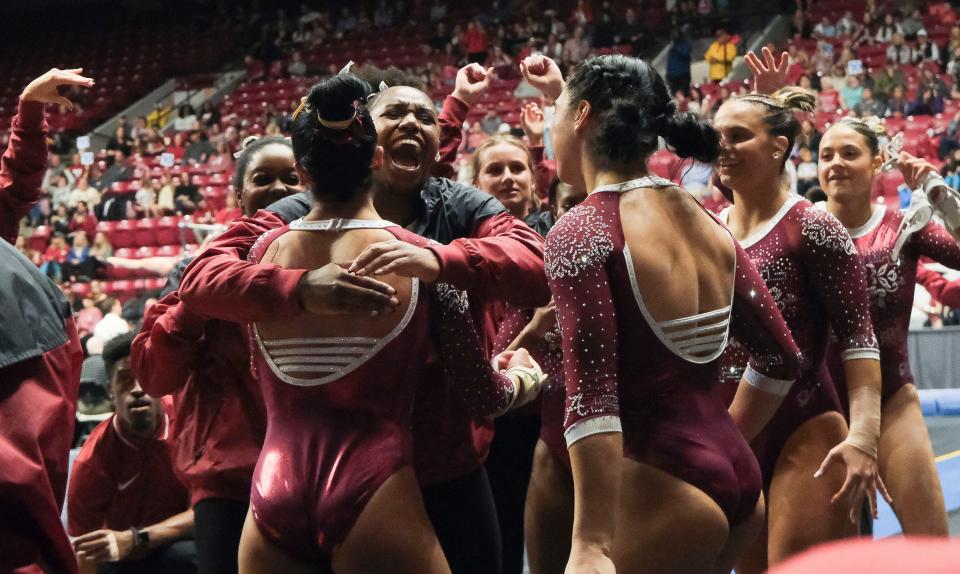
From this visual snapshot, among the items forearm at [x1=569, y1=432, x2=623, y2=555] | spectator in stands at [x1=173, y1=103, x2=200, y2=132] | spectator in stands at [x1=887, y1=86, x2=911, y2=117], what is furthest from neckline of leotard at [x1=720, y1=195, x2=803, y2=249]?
spectator in stands at [x1=173, y1=103, x2=200, y2=132]

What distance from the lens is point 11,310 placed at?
207 cm

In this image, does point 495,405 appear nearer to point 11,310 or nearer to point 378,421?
point 378,421

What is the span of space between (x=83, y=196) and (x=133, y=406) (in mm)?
13471

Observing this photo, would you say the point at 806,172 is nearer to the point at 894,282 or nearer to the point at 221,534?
the point at 894,282

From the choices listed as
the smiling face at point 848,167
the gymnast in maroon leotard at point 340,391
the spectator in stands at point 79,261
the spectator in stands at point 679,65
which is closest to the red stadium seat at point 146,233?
the spectator in stands at point 79,261

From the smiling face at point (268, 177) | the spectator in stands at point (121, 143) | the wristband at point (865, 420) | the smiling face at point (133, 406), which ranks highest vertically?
the smiling face at point (268, 177)

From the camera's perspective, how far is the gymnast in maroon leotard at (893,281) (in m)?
3.32

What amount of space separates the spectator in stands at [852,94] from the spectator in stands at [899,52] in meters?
0.89

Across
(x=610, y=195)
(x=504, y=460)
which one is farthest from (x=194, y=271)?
(x=504, y=460)

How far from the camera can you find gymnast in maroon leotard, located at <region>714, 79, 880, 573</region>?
107 inches

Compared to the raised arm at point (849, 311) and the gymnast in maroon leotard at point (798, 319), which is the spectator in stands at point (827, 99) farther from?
the raised arm at point (849, 311)

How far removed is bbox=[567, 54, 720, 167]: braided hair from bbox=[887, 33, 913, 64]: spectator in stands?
1241 centimetres

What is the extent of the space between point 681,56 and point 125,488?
12876mm

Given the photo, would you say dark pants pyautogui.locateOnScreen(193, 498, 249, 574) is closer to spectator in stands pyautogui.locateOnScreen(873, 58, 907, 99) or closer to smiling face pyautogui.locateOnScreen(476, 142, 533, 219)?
smiling face pyautogui.locateOnScreen(476, 142, 533, 219)
